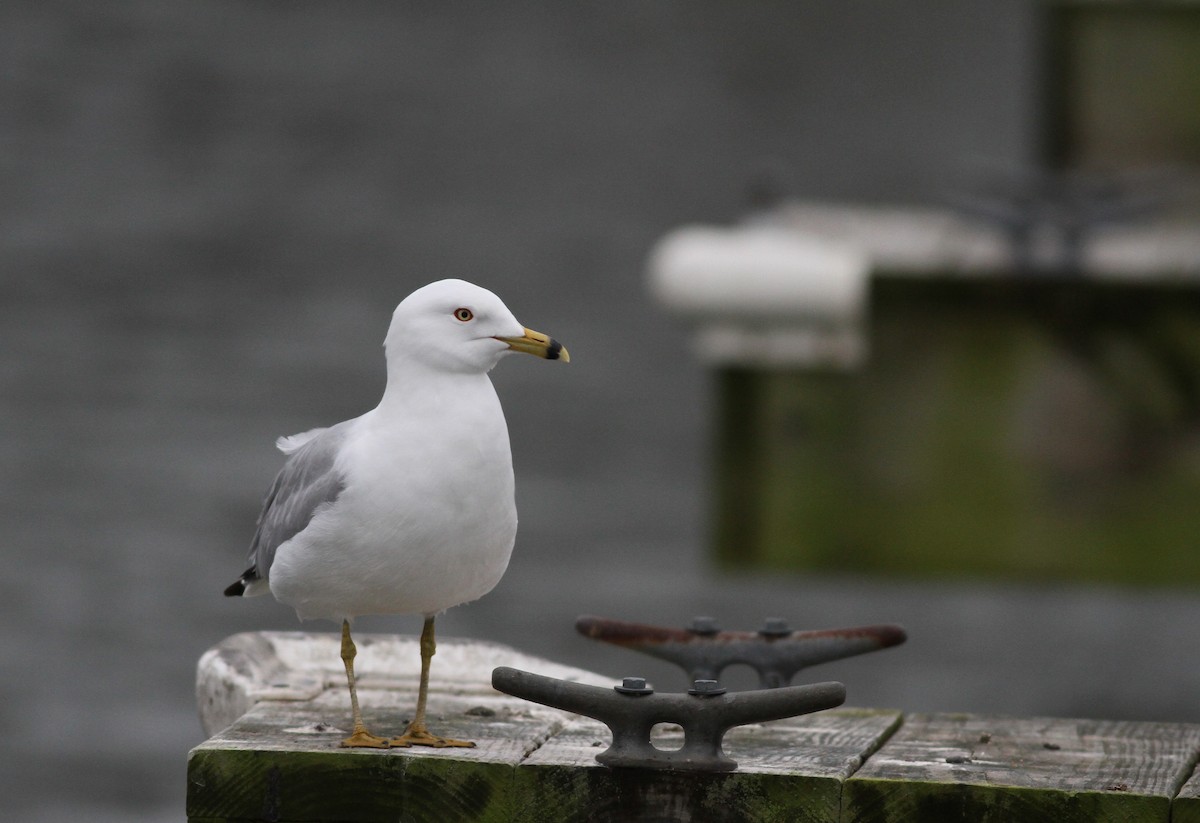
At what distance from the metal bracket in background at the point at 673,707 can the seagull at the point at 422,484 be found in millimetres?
414

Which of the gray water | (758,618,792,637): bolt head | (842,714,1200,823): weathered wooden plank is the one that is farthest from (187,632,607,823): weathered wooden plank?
the gray water

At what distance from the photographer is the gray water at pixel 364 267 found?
1648 centimetres

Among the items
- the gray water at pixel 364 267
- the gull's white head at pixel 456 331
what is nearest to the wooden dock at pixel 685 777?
the gull's white head at pixel 456 331

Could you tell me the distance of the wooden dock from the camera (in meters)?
4.49

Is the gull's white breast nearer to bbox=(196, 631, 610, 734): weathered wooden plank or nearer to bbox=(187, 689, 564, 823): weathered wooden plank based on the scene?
bbox=(187, 689, 564, 823): weathered wooden plank

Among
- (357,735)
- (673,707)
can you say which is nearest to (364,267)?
(357,735)

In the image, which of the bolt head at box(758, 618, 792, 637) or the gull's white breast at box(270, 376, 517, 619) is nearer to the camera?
the gull's white breast at box(270, 376, 517, 619)

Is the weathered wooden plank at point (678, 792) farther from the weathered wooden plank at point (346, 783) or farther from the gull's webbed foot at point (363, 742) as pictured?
the gull's webbed foot at point (363, 742)

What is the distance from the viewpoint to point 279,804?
185 inches

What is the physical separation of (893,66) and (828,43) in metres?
0.97

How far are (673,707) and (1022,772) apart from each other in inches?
31.3

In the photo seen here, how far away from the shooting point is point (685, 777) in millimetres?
4559

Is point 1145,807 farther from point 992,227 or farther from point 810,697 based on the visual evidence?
point 992,227

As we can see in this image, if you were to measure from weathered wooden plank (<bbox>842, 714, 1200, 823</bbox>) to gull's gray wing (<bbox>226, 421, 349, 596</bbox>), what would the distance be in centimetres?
130
